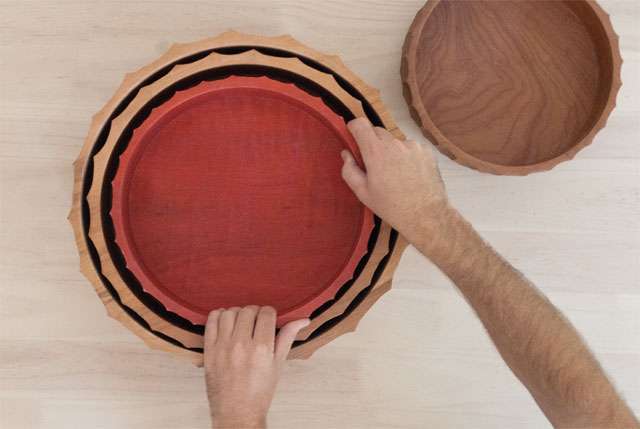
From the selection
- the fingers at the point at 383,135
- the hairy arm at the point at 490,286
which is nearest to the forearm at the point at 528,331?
the hairy arm at the point at 490,286

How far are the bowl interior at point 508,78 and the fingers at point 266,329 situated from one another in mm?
351

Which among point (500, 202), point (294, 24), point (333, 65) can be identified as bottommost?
point (500, 202)

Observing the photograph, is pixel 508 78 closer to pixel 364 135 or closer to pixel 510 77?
pixel 510 77

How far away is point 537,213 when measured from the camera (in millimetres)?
708

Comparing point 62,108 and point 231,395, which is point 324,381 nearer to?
point 231,395

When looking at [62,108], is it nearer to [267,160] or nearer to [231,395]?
A: [267,160]

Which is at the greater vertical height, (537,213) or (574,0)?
(574,0)

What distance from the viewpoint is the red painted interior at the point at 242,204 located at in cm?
55

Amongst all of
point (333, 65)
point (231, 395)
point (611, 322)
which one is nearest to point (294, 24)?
point (333, 65)

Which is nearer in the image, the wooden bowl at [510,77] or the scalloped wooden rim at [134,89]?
the scalloped wooden rim at [134,89]

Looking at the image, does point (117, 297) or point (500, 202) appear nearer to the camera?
point (117, 297)

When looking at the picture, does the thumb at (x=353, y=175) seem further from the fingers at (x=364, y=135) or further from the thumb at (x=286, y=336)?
the thumb at (x=286, y=336)

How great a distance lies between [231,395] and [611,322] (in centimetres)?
56

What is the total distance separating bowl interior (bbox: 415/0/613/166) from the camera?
2.23 ft
